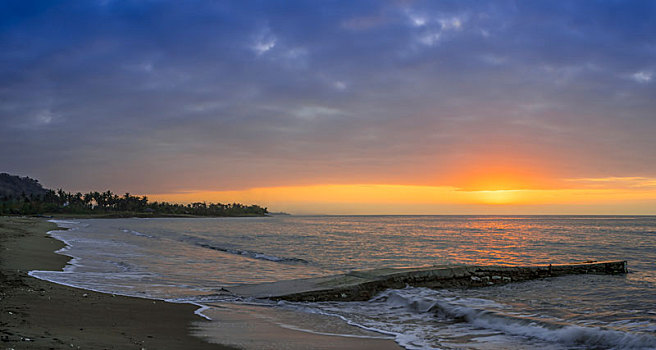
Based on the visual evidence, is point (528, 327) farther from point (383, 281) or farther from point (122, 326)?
point (122, 326)

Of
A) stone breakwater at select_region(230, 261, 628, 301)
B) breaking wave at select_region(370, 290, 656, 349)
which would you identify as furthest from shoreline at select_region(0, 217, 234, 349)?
breaking wave at select_region(370, 290, 656, 349)

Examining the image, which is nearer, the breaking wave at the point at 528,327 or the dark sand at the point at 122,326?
the dark sand at the point at 122,326

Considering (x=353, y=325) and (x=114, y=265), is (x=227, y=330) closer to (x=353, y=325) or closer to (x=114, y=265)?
(x=353, y=325)

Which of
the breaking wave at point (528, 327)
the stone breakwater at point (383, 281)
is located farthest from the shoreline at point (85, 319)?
the breaking wave at point (528, 327)

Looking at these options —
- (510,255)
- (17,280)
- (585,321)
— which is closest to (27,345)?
(17,280)

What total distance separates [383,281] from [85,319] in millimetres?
9152

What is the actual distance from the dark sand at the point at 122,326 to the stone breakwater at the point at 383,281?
116 inches

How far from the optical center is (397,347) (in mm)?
8383

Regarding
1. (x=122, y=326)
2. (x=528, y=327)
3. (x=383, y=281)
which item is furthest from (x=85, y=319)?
(x=528, y=327)

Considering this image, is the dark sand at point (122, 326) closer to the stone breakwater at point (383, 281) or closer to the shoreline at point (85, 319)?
the shoreline at point (85, 319)

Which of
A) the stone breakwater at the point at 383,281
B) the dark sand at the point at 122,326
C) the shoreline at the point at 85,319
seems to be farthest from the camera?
the stone breakwater at the point at 383,281

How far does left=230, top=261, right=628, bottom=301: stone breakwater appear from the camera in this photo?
13.8 meters

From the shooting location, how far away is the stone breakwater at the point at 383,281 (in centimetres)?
1379

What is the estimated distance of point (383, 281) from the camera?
588 inches
